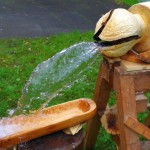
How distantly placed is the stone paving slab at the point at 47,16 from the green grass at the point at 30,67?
356 millimetres

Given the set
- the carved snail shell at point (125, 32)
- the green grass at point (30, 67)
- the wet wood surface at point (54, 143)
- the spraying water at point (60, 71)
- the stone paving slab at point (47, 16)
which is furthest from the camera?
the stone paving slab at point (47, 16)

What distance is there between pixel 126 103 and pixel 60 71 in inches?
29.6

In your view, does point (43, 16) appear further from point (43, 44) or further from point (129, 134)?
point (129, 134)

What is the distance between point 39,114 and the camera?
2.65 meters

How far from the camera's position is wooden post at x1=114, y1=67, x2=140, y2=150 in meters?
2.41

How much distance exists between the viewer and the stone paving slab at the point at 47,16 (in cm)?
632

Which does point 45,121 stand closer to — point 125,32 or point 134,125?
point 134,125

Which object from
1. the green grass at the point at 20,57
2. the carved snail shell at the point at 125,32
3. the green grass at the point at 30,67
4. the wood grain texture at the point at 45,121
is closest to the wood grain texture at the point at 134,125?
the wood grain texture at the point at 45,121

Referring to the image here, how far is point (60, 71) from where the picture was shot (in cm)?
304

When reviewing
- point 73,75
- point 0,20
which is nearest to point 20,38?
point 0,20

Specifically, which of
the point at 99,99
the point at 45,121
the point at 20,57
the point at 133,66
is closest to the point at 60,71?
the point at 99,99

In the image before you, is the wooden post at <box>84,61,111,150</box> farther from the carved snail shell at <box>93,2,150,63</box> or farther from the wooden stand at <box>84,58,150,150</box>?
the carved snail shell at <box>93,2,150,63</box>

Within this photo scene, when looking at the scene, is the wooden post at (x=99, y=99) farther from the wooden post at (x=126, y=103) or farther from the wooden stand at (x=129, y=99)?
the wooden post at (x=126, y=103)

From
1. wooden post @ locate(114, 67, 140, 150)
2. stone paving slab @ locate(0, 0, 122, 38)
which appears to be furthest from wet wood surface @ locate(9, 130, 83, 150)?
stone paving slab @ locate(0, 0, 122, 38)
